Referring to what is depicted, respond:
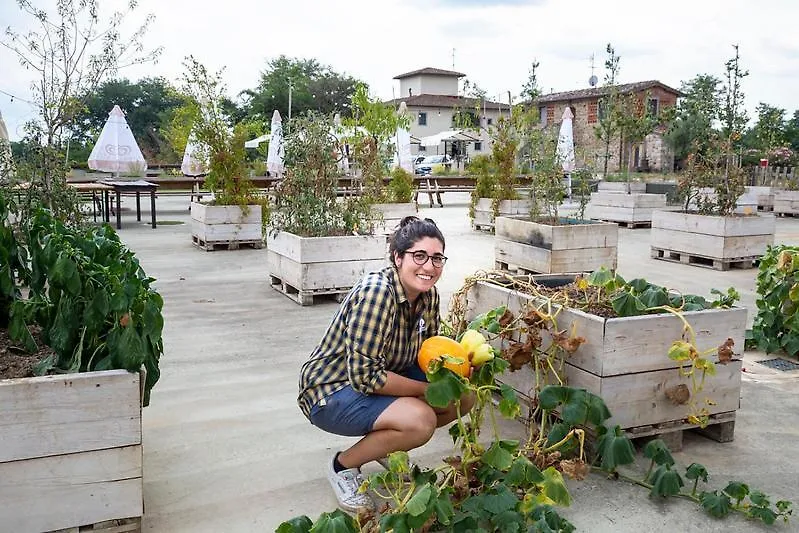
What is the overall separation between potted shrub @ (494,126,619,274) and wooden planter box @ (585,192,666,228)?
5733 mm

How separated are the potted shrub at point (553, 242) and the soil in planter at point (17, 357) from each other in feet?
18.6

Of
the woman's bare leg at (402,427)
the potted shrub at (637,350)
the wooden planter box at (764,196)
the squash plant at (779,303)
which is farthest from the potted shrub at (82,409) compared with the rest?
the wooden planter box at (764,196)

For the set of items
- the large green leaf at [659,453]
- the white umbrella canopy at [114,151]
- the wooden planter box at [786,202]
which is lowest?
the large green leaf at [659,453]

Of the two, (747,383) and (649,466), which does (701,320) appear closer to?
(649,466)

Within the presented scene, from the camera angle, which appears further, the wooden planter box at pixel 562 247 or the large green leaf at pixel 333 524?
the wooden planter box at pixel 562 247

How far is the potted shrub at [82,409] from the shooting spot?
249 centimetres

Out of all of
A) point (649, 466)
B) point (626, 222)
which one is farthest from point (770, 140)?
point (649, 466)

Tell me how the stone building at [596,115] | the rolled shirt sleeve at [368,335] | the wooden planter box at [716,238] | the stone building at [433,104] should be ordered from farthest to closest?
the stone building at [433,104] < the stone building at [596,115] < the wooden planter box at [716,238] < the rolled shirt sleeve at [368,335]

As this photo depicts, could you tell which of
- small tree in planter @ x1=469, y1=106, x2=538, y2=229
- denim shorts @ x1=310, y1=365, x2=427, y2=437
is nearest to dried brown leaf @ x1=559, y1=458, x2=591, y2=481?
denim shorts @ x1=310, y1=365, x2=427, y2=437

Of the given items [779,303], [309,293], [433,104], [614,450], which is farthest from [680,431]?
[433,104]

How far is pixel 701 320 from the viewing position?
3523 millimetres

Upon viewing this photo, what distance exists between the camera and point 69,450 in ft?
8.34

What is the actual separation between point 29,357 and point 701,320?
3091 mm

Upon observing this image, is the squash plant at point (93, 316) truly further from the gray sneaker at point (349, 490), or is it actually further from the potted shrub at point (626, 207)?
the potted shrub at point (626, 207)
